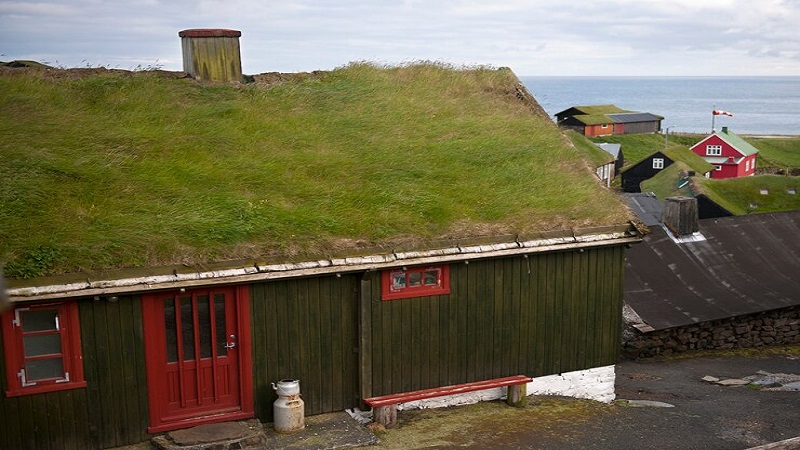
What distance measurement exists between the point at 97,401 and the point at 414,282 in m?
4.70

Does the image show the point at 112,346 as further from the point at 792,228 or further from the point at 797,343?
the point at 792,228

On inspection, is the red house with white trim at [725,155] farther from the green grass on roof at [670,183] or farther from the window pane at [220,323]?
the window pane at [220,323]

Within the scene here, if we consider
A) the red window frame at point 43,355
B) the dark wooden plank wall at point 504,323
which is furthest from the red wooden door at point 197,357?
the dark wooden plank wall at point 504,323

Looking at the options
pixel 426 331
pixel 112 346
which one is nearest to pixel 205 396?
pixel 112 346

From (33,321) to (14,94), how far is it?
5769 millimetres

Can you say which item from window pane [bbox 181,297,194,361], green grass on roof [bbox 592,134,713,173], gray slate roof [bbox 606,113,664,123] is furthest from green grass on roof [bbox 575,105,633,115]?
window pane [bbox 181,297,194,361]

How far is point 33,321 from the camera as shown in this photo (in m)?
9.84

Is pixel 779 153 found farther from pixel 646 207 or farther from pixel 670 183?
pixel 646 207

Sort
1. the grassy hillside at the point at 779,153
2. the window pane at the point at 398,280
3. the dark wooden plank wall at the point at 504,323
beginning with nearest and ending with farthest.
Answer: the window pane at the point at 398,280
the dark wooden plank wall at the point at 504,323
the grassy hillside at the point at 779,153

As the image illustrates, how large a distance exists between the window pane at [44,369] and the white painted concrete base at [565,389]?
17.4ft

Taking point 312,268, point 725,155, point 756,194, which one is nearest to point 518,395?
point 312,268

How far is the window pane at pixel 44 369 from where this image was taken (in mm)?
9891

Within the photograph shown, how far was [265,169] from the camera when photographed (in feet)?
41.9

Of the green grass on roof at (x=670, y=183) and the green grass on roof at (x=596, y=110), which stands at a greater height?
the green grass on roof at (x=596, y=110)
